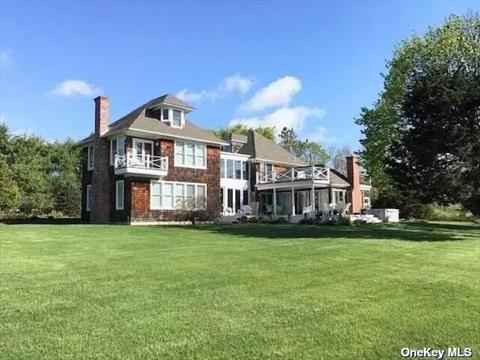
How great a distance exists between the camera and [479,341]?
5312mm

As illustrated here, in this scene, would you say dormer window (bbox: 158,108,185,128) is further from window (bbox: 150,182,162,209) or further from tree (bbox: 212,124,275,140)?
tree (bbox: 212,124,275,140)

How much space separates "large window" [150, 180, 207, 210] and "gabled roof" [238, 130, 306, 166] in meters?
7.39

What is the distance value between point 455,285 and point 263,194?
30.1 m

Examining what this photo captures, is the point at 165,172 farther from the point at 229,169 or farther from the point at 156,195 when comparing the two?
the point at 229,169

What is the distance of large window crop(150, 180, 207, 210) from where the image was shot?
29859 mm

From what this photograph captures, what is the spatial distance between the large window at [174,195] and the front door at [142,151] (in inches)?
53.0

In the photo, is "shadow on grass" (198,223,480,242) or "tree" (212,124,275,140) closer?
"shadow on grass" (198,223,480,242)

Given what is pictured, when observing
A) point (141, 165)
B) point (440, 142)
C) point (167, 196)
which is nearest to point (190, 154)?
point (167, 196)

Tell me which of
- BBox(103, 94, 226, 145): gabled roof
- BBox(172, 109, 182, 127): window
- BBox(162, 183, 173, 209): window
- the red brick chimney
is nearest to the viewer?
BBox(103, 94, 226, 145): gabled roof

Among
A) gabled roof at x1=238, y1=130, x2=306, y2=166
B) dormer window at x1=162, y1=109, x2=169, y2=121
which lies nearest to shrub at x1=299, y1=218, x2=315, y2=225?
gabled roof at x1=238, y1=130, x2=306, y2=166

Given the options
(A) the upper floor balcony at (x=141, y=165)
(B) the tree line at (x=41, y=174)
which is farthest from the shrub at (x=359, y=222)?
(B) the tree line at (x=41, y=174)

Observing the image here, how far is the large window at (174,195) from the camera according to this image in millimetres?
29859

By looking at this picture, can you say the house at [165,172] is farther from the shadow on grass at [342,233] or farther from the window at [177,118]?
the shadow on grass at [342,233]

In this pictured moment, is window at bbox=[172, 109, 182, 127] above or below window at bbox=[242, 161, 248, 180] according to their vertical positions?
above
